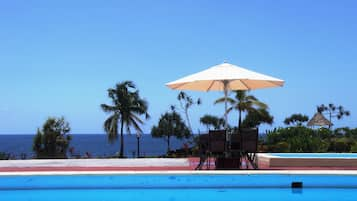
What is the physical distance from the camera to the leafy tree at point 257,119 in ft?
94.2

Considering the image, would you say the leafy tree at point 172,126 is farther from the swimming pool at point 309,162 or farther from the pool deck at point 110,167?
the swimming pool at point 309,162

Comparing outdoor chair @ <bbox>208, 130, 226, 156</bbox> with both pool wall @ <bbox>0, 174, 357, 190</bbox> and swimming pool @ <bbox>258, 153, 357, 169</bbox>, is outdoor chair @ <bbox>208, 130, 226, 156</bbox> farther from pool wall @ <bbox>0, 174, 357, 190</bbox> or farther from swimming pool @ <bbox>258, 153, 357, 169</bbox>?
swimming pool @ <bbox>258, 153, 357, 169</bbox>

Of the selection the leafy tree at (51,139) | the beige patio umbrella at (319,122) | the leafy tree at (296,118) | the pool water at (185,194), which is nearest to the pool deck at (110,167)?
the pool water at (185,194)

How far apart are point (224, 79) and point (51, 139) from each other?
16641mm

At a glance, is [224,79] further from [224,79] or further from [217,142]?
[217,142]

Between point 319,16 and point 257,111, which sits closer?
point 319,16

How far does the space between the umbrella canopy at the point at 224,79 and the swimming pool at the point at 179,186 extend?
2.10 m

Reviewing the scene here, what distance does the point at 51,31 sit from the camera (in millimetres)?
18672

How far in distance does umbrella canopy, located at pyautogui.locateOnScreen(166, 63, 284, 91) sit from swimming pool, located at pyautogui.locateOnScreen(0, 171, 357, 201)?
210cm

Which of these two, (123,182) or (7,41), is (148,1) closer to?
(7,41)

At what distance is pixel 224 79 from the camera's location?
9039mm

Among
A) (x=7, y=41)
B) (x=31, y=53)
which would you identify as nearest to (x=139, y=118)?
(x=31, y=53)

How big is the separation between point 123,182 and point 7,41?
1443 centimetres

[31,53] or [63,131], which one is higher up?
[31,53]
